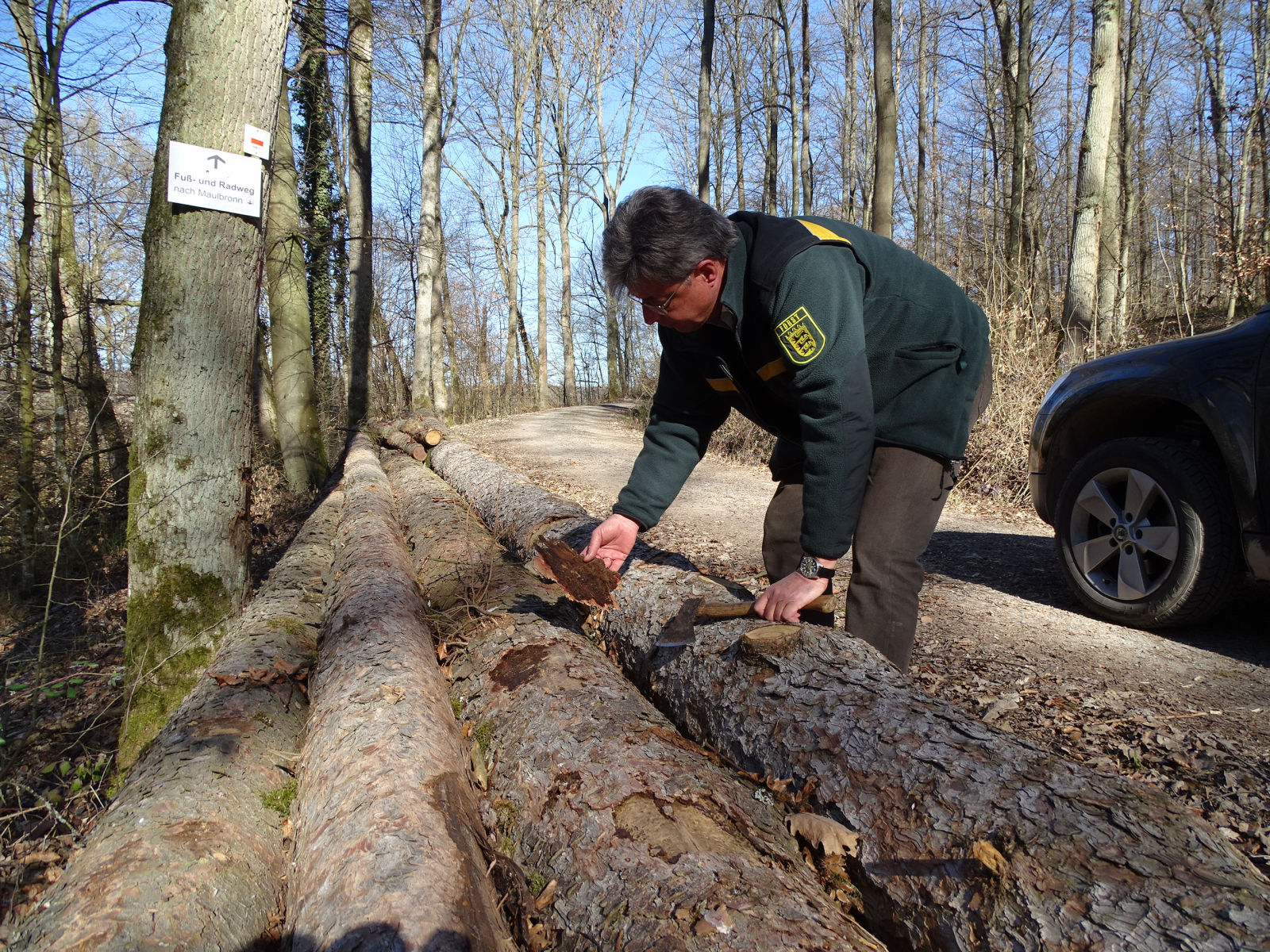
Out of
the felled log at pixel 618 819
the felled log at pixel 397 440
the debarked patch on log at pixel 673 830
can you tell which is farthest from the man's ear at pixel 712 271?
the felled log at pixel 397 440

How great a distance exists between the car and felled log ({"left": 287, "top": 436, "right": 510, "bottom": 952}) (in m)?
3.23

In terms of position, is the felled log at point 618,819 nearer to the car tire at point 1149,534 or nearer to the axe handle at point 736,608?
the axe handle at point 736,608

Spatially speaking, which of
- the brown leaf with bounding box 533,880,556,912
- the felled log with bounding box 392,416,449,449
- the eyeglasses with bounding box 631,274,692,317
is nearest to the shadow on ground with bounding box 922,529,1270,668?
the eyeglasses with bounding box 631,274,692,317

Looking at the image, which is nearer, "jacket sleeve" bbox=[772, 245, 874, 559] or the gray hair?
"jacket sleeve" bbox=[772, 245, 874, 559]

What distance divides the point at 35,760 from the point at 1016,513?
7.32m

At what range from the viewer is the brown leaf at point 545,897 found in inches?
62.9

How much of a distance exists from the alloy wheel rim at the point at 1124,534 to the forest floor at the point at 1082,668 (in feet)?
0.80

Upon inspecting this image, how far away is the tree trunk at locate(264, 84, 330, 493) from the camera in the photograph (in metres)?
9.18

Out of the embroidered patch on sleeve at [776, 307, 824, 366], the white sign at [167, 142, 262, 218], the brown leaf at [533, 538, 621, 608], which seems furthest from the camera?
the white sign at [167, 142, 262, 218]

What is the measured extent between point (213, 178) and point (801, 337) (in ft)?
10.6

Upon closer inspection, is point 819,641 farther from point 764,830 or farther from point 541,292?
point 541,292

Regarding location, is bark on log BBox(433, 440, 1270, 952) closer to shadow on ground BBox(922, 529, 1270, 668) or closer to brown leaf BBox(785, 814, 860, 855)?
brown leaf BBox(785, 814, 860, 855)

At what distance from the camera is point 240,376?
12.6 ft

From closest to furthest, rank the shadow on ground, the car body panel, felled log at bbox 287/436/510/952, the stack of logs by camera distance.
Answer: the stack of logs, felled log at bbox 287/436/510/952, the car body panel, the shadow on ground
